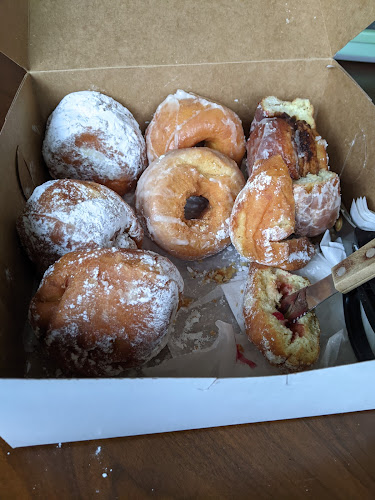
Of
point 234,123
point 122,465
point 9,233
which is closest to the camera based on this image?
point 122,465

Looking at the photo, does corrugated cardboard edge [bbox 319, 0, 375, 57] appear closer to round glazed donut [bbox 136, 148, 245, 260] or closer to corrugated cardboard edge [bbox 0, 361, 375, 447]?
round glazed donut [bbox 136, 148, 245, 260]

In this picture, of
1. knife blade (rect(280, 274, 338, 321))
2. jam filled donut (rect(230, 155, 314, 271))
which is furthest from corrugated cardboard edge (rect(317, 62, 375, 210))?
knife blade (rect(280, 274, 338, 321))

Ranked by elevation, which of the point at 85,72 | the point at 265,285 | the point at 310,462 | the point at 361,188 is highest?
the point at 85,72

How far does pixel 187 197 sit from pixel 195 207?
149 millimetres

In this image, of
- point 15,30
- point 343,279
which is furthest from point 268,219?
point 15,30

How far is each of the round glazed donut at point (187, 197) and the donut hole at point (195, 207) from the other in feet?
0.29

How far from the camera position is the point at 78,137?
1.04 metres

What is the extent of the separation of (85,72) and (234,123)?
1.36ft

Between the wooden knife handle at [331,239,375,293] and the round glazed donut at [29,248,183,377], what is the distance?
12.5 inches

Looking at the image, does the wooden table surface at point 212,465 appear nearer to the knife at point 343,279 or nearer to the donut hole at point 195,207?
the knife at point 343,279

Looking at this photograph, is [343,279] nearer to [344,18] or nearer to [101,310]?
[101,310]

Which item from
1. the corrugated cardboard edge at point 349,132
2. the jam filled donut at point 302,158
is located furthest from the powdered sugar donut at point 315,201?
the corrugated cardboard edge at point 349,132

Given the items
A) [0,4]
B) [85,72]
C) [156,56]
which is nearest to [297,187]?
[156,56]

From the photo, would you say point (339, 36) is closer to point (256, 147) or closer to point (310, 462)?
point (256, 147)
